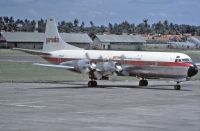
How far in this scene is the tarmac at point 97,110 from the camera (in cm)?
1948

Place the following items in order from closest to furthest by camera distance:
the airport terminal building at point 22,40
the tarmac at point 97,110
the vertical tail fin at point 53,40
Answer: the tarmac at point 97,110, the vertical tail fin at point 53,40, the airport terminal building at point 22,40

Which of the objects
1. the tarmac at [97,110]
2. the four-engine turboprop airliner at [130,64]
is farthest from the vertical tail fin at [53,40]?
the tarmac at [97,110]

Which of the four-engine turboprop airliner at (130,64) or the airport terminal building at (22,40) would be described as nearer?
the four-engine turboprop airliner at (130,64)

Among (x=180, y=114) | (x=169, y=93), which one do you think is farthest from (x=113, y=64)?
(x=180, y=114)

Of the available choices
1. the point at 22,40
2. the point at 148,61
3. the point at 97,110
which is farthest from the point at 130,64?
the point at 22,40

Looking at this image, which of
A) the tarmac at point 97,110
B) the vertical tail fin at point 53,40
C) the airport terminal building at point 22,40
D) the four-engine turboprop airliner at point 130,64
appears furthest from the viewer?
the airport terminal building at point 22,40

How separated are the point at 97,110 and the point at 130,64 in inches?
648

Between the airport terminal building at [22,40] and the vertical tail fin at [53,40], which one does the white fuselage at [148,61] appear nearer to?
the vertical tail fin at [53,40]

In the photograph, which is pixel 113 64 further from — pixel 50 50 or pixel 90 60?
pixel 50 50

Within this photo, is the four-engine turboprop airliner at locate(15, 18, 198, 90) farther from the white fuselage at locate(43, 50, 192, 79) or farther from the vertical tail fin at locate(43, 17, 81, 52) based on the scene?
the vertical tail fin at locate(43, 17, 81, 52)

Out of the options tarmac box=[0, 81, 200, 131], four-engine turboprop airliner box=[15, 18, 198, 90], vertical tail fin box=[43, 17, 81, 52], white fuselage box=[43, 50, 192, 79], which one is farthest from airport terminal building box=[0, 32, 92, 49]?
tarmac box=[0, 81, 200, 131]

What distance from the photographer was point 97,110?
2447cm

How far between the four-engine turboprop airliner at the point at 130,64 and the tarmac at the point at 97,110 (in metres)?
2.83

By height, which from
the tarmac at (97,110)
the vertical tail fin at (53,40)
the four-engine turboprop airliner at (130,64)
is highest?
the vertical tail fin at (53,40)
